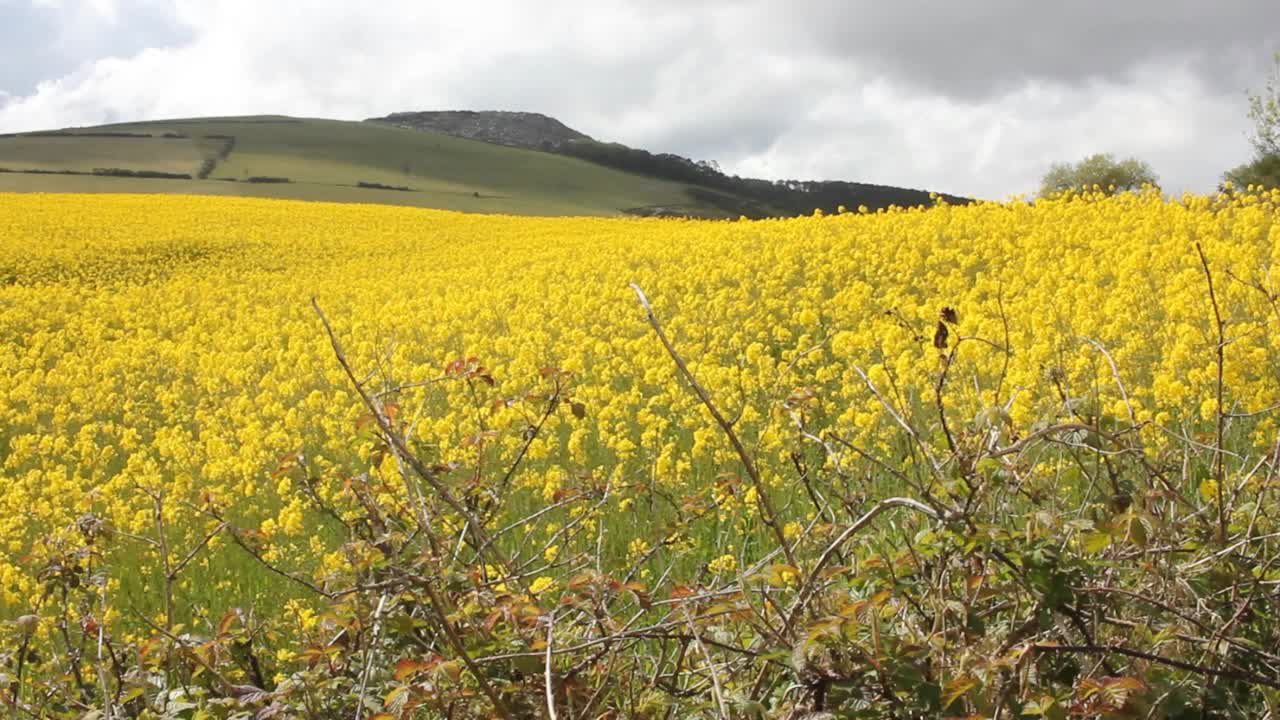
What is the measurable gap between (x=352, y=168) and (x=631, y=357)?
55.9m

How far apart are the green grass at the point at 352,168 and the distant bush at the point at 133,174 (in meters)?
1.79

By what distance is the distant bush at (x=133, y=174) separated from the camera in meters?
49.3

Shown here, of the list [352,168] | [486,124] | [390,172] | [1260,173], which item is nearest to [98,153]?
[352,168]

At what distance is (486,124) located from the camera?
103 m

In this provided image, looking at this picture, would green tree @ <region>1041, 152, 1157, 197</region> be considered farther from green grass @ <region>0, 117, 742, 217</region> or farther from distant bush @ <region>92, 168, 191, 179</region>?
distant bush @ <region>92, 168, 191, 179</region>

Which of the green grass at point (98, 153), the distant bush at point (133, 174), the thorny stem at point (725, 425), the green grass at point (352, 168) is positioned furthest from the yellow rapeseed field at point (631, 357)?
the green grass at point (98, 153)

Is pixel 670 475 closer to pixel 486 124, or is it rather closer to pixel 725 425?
pixel 725 425

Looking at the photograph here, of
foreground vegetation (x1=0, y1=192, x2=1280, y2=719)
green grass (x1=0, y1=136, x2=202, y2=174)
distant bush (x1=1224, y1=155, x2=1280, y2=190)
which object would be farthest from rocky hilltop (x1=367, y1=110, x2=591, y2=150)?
foreground vegetation (x1=0, y1=192, x2=1280, y2=719)

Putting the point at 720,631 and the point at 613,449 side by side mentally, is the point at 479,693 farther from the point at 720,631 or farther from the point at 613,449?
the point at 613,449

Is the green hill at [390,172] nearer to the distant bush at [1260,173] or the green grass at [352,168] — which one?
the green grass at [352,168]

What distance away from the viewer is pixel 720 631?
2156mm

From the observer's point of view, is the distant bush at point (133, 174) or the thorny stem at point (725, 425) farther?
the distant bush at point (133, 174)

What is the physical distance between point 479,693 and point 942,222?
11.9 m

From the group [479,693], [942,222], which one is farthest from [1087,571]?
[942,222]
